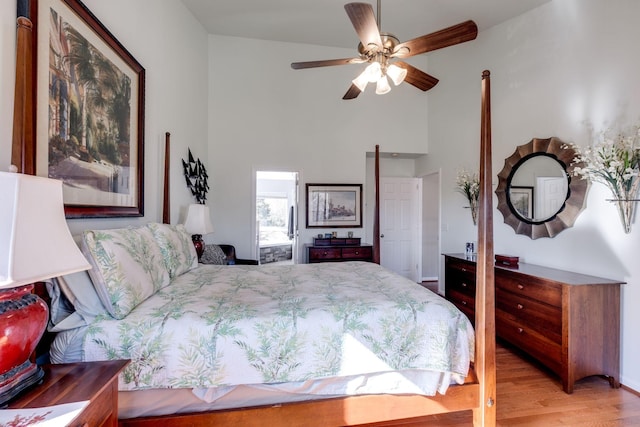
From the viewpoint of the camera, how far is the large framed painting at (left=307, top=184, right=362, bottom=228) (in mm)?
4984

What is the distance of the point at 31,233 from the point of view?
33.3 inches

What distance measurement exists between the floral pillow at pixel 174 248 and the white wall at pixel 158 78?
0.28 meters

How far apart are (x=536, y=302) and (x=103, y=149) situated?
11.4 feet

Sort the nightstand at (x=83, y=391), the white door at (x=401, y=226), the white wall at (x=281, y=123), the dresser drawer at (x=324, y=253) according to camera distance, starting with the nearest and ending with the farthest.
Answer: the nightstand at (x=83, y=391) → the dresser drawer at (x=324, y=253) → the white wall at (x=281, y=123) → the white door at (x=401, y=226)

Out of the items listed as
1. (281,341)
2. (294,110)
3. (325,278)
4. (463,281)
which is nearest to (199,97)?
(294,110)

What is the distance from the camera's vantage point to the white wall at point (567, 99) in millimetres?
2379

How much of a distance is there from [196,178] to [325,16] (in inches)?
105

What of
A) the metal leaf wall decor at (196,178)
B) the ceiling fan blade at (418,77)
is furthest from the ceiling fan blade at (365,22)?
the metal leaf wall decor at (196,178)

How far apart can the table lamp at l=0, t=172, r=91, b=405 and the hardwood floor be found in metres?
1.97

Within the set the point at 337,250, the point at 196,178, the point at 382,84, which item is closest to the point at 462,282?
the point at 337,250

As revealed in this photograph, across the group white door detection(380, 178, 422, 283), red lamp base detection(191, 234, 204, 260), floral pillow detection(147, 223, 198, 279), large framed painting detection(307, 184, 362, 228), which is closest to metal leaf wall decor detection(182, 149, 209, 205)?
red lamp base detection(191, 234, 204, 260)

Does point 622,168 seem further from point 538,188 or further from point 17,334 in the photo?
point 17,334

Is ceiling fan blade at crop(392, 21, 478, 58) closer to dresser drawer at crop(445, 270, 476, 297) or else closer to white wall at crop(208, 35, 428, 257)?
dresser drawer at crop(445, 270, 476, 297)

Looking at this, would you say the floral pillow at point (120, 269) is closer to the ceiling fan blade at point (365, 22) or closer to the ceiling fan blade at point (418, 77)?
the ceiling fan blade at point (365, 22)
